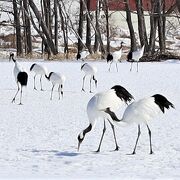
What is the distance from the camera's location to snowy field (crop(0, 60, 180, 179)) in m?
5.16

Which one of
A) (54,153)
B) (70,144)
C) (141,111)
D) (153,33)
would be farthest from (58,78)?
(153,33)

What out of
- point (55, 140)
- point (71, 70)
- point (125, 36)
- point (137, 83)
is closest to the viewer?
point (55, 140)

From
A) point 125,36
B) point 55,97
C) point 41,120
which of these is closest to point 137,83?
point 55,97

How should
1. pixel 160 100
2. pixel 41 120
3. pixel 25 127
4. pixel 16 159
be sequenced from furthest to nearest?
pixel 41 120 → pixel 25 127 → pixel 160 100 → pixel 16 159

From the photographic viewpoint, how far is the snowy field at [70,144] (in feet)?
16.9

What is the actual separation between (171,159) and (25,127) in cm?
276

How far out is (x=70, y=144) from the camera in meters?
6.54

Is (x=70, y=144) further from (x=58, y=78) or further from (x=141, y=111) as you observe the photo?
(x=58, y=78)

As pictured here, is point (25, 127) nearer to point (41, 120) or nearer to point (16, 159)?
point (41, 120)

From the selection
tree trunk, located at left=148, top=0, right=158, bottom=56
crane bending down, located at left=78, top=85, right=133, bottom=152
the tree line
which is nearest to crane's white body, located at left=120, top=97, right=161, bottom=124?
crane bending down, located at left=78, top=85, right=133, bottom=152

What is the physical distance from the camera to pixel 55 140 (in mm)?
6777

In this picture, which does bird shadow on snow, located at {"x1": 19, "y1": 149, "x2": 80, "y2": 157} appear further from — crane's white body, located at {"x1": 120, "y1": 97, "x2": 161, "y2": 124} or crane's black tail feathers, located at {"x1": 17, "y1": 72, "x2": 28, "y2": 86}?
crane's black tail feathers, located at {"x1": 17, "y1": 72, "x2": 28, "y2": 86}

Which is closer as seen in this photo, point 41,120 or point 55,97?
point 41,120

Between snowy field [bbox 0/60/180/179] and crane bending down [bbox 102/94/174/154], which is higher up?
crane bending down [bbox 102/94/174/154]
